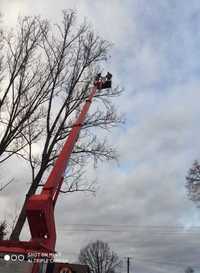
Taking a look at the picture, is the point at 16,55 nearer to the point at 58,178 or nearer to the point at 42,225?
the point at 58,178

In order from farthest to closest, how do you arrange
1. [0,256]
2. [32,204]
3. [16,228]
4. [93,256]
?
[93,256] → [16,228] → [32,204] → [0,256]

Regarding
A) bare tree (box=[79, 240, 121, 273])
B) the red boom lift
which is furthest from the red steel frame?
bare tree (box=[79, 240, 121, 273])

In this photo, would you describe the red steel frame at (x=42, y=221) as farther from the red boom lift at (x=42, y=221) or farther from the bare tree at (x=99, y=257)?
the bare tree at (x=99, y=257)

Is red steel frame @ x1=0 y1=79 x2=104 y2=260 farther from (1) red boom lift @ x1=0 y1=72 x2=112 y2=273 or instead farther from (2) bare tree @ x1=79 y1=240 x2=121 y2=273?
(2) bare tree @ x1=79 y1=240 x2=121 y2=273

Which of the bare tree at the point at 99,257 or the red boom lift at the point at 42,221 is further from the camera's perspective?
the bare tree at the point at 99,257

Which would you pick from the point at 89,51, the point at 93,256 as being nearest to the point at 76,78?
the point at 89,51

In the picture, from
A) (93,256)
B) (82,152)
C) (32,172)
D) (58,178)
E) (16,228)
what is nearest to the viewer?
(58,178)

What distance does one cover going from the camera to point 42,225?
947 centimetres

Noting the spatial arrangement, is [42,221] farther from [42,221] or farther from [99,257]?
[99,257]

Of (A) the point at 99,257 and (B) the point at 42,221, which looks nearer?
(B) the point at 42,221

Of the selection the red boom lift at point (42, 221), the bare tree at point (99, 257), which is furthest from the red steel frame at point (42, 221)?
the bare tree at point (99, 257)

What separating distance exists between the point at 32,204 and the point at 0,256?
156 centimetres

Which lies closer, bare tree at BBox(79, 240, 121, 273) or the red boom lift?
the red boom lift

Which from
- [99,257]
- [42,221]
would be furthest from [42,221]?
[99,257]
